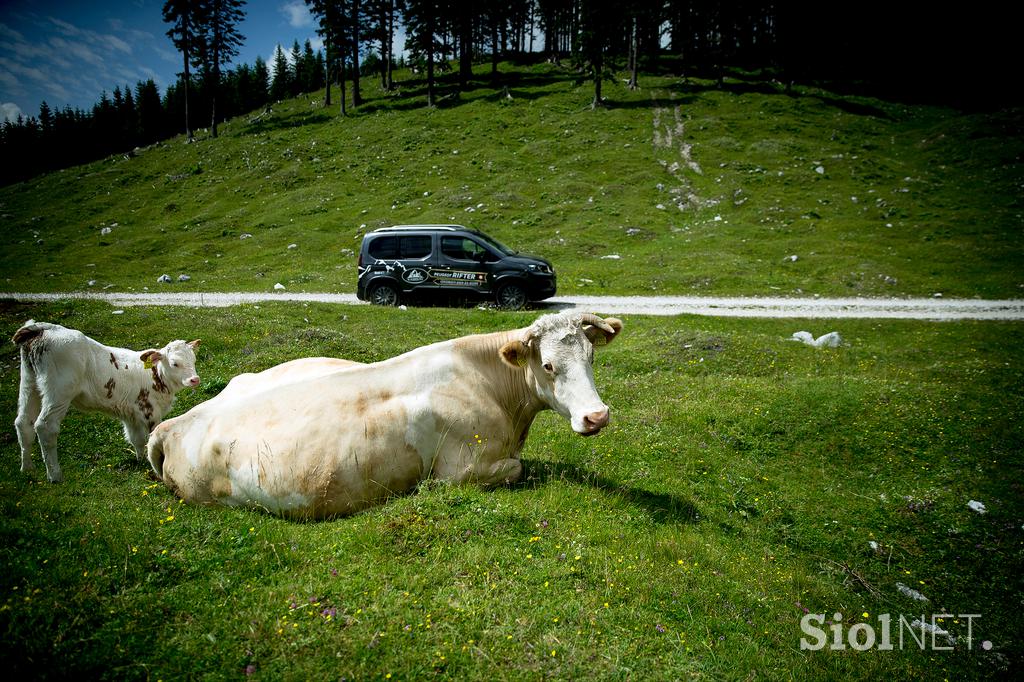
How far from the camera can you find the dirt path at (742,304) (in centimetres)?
1748

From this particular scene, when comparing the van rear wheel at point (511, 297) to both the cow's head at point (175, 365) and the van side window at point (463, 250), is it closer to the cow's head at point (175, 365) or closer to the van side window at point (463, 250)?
the van side window at point (463, 250)

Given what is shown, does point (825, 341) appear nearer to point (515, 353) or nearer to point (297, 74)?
point (515, 353)

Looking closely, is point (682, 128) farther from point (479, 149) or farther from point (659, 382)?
point (659, 382)

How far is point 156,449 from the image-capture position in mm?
6133

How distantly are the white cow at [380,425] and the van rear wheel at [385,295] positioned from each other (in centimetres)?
1355

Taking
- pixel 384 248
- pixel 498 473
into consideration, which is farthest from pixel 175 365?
pixel 384 248

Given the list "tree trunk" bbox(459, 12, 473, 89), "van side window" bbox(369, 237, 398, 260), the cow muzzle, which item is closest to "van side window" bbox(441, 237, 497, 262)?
"van side window" bbox(369, 237, 398, 260)

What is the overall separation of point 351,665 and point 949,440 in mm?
9656

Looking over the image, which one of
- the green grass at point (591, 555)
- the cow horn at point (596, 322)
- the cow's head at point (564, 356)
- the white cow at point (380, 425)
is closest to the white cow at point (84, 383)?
the green grass at point (591, 555)

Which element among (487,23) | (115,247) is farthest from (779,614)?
(487,23)

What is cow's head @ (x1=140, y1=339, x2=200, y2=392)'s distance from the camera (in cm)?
786

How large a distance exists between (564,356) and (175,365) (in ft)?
20.3

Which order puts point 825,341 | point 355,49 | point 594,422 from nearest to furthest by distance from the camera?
point 594,422 → point 825,341 → point 355,49

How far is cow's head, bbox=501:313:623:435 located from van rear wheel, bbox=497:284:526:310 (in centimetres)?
1256
